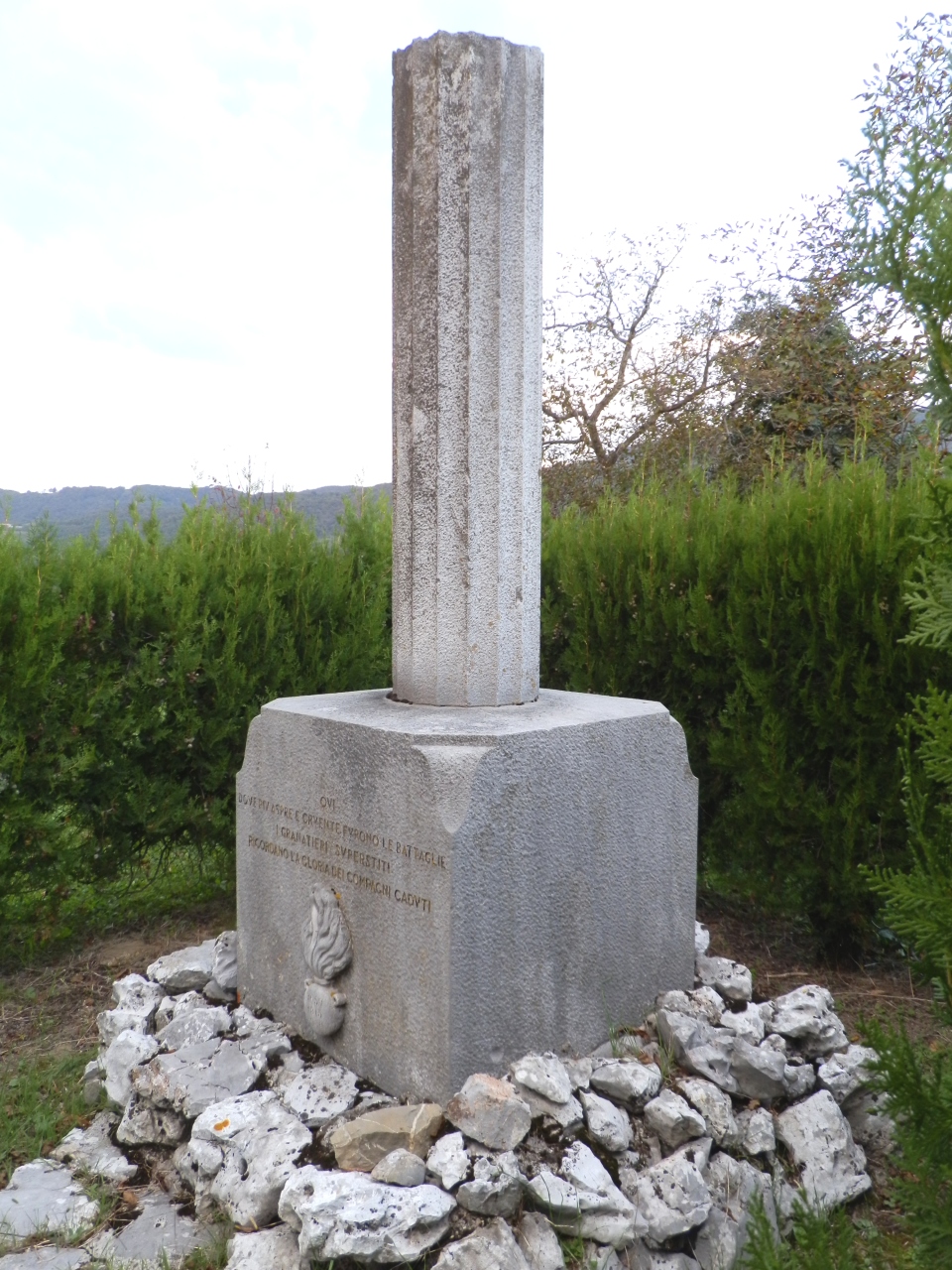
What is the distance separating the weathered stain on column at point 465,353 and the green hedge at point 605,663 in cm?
173

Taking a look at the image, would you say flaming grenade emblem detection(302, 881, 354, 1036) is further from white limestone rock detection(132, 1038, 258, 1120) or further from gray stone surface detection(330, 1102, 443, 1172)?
gray stone surface detection(330, 1102, 443, 1172)

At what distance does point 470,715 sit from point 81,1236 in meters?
1.82

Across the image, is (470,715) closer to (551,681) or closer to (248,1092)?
(248,1092)

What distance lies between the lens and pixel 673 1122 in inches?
112

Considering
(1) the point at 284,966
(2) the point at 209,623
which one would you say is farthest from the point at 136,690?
(1) the point at 284,966

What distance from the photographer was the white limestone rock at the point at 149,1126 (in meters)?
3.12

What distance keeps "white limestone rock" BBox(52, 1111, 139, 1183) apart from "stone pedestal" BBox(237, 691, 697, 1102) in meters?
0.63

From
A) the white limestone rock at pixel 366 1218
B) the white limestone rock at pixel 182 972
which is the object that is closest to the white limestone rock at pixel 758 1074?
the white limestone rock at pixel 366 1218

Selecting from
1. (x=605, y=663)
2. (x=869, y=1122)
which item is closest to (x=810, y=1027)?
(x=869, y=1122)

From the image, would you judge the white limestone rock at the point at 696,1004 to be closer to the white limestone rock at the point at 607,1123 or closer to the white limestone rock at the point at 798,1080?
the white limestone rock at the point at 798,1080

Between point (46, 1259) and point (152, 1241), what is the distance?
0.27 metres

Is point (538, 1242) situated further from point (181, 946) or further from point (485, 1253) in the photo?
point (181, 946)

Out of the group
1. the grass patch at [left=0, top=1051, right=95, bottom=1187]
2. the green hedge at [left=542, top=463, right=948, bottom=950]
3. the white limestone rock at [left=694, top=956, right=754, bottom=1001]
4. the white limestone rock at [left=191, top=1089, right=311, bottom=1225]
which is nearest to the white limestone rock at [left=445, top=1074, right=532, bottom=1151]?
the white limestone rock at [left=191, top=1089, right=311, bottom=1225]

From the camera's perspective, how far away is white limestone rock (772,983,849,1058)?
3365 millimetres
